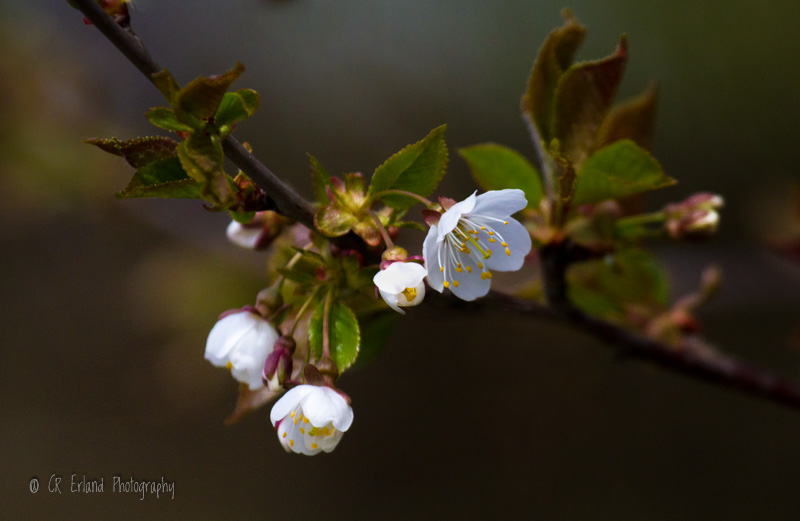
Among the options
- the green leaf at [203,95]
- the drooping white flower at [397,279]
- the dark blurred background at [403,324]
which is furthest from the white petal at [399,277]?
the dark blurred background at [403,324]

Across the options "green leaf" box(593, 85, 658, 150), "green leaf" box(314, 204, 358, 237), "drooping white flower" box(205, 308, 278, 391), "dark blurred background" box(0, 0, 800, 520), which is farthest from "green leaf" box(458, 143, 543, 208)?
"dark blurred background" box(0, 0, 800, 520)

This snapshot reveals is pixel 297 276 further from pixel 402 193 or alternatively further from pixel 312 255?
pixel 402 193

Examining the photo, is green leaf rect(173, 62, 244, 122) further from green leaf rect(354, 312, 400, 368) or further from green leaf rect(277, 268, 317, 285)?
green leaf rect(354, 312, 400, 368)

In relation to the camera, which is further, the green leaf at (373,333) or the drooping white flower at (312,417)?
the green leaf at (373,333)

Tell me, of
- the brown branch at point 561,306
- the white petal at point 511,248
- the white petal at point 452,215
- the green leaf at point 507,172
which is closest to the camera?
the brown branch at point 561,306

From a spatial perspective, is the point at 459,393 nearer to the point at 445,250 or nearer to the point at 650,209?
the point at 650,209

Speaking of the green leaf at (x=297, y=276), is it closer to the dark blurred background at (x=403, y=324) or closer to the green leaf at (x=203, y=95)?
the green leaf at (x=203, y=95)

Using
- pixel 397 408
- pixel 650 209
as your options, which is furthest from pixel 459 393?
pixel 650 209
